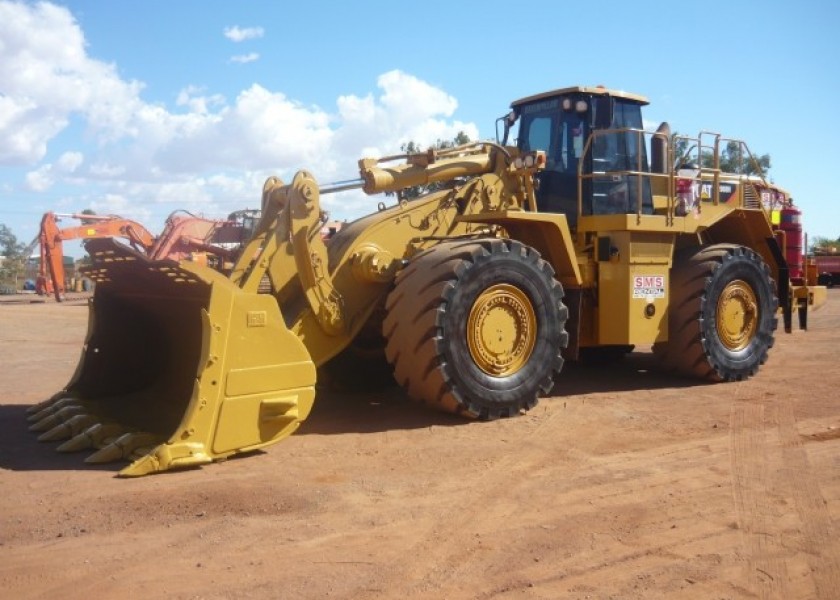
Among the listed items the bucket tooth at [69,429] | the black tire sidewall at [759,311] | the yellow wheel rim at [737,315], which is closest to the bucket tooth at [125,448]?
the bucket tooth at [69,429]

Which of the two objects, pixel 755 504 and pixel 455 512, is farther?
pixel 755 504

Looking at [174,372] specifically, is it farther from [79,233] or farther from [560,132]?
[79,233]

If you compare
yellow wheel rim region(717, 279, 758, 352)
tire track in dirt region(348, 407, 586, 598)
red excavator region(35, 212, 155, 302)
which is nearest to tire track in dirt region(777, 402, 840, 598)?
tire track in dirt region(348, 407, 586, 598)

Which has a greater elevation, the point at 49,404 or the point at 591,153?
the point at 591,153

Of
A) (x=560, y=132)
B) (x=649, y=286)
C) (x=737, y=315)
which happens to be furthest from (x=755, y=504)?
(x=560, y=132)

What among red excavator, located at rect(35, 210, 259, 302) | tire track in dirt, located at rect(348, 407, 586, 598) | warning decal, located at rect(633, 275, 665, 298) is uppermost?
red excavator, located at rect(35, 210, 259, 302)

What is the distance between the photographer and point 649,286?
8836 mm

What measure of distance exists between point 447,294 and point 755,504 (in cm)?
288

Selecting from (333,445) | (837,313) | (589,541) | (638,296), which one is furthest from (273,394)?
(837,313)

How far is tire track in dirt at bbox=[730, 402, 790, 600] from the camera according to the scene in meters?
3.87

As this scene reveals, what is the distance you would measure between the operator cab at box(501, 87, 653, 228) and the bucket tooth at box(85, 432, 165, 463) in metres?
5.17

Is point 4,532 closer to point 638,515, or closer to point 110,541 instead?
point 110,541

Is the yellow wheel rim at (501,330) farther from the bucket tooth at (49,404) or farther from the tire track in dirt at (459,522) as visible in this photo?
the bucket tooth at (49,404)

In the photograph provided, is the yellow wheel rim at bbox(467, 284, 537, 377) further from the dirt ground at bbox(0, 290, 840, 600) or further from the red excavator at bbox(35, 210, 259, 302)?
the red excavator at bbox(35, 210, 259, 302)
